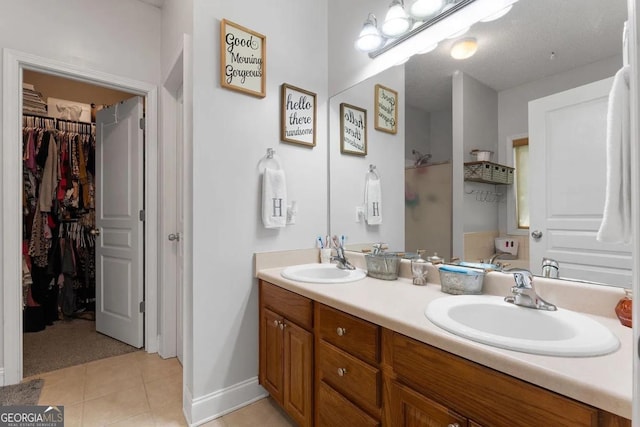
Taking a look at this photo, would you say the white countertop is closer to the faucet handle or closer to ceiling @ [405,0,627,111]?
the faucet handle

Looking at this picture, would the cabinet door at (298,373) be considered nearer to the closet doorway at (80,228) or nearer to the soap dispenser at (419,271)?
the soap dispenser at (419,271)

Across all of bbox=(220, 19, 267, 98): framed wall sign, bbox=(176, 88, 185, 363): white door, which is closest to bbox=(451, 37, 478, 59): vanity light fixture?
bbox=(220, 19, 267, 98): framed wall sign

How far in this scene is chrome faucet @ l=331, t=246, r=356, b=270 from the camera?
1.82 meters

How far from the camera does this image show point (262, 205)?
5.95 feet

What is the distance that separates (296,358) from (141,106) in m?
2.25

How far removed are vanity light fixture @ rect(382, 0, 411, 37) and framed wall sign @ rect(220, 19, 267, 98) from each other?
28.9 inches

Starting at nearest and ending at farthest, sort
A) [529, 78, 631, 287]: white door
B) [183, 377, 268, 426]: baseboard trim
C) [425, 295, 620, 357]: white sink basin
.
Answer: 1. [425, 295, 620, 357]: white sink basin
2. [529, 78, 631, 287]: white door
3. [183, 377, 268, 426]: baseboard trim

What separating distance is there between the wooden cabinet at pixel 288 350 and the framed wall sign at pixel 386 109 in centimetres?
111

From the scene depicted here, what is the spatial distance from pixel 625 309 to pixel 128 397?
7.84ft

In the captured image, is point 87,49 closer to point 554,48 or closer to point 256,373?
point 256,373

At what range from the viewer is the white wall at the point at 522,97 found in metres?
1.02

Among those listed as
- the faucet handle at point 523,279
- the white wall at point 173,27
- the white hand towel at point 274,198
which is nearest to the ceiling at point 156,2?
the white wall at point 173,27

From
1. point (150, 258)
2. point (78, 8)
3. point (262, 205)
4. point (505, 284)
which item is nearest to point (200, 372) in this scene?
point (262, 205)

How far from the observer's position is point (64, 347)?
243cm
